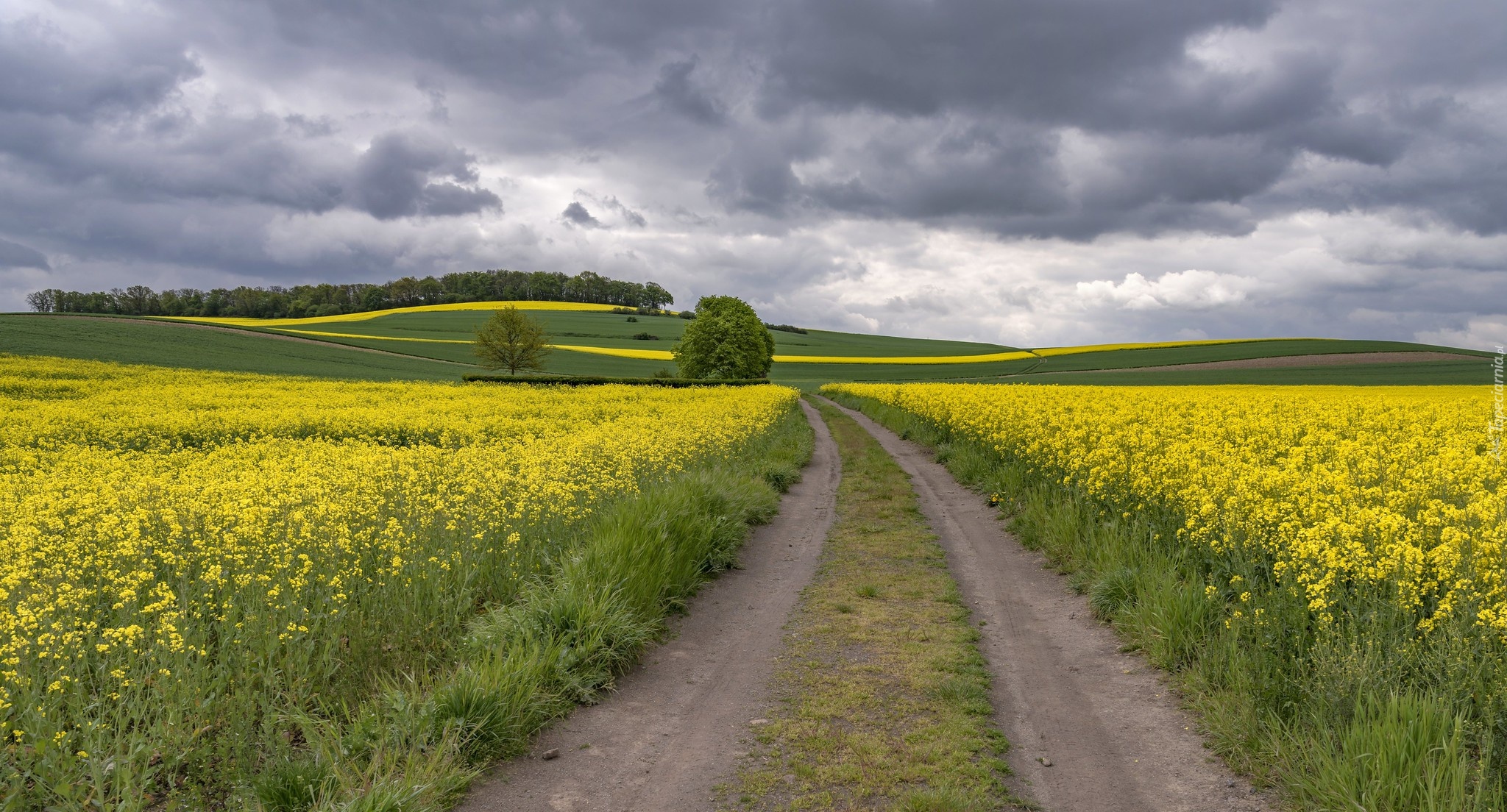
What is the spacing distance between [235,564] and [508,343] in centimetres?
6319

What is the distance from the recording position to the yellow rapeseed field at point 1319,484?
491 cm

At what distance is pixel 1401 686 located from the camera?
4387 millimetres

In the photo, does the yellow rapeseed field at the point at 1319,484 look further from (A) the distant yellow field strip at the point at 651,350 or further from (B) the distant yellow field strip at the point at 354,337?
(B) the distant yellow field strip at the point at 354,337

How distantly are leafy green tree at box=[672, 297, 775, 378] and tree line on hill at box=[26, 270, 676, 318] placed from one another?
78.3 metres

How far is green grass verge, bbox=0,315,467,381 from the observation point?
4662cm

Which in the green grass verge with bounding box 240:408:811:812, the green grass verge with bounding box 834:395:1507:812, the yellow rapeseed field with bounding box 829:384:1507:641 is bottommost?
the green grass verge with bounding box 240:408:811:812

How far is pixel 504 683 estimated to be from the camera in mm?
4922

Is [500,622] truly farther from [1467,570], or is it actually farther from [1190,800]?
[1467,570]

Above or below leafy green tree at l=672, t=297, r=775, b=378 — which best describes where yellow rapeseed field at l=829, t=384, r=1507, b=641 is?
below

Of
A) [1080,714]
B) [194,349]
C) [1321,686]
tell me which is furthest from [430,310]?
[1321,686]

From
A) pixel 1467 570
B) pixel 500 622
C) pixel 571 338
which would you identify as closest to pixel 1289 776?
pixel 1467 570

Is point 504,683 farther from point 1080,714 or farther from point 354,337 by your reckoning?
point 354,337

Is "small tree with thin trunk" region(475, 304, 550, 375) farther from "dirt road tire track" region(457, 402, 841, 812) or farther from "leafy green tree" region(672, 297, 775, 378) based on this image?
"dirt road tire track" region(457, 402, 841, 812)

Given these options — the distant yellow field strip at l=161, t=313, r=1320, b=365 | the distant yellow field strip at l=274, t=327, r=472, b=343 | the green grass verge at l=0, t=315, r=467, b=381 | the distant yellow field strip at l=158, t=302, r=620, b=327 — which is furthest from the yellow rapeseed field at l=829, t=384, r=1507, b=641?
the distant yellow field strip at l=158, t=302, r=620, b=327
